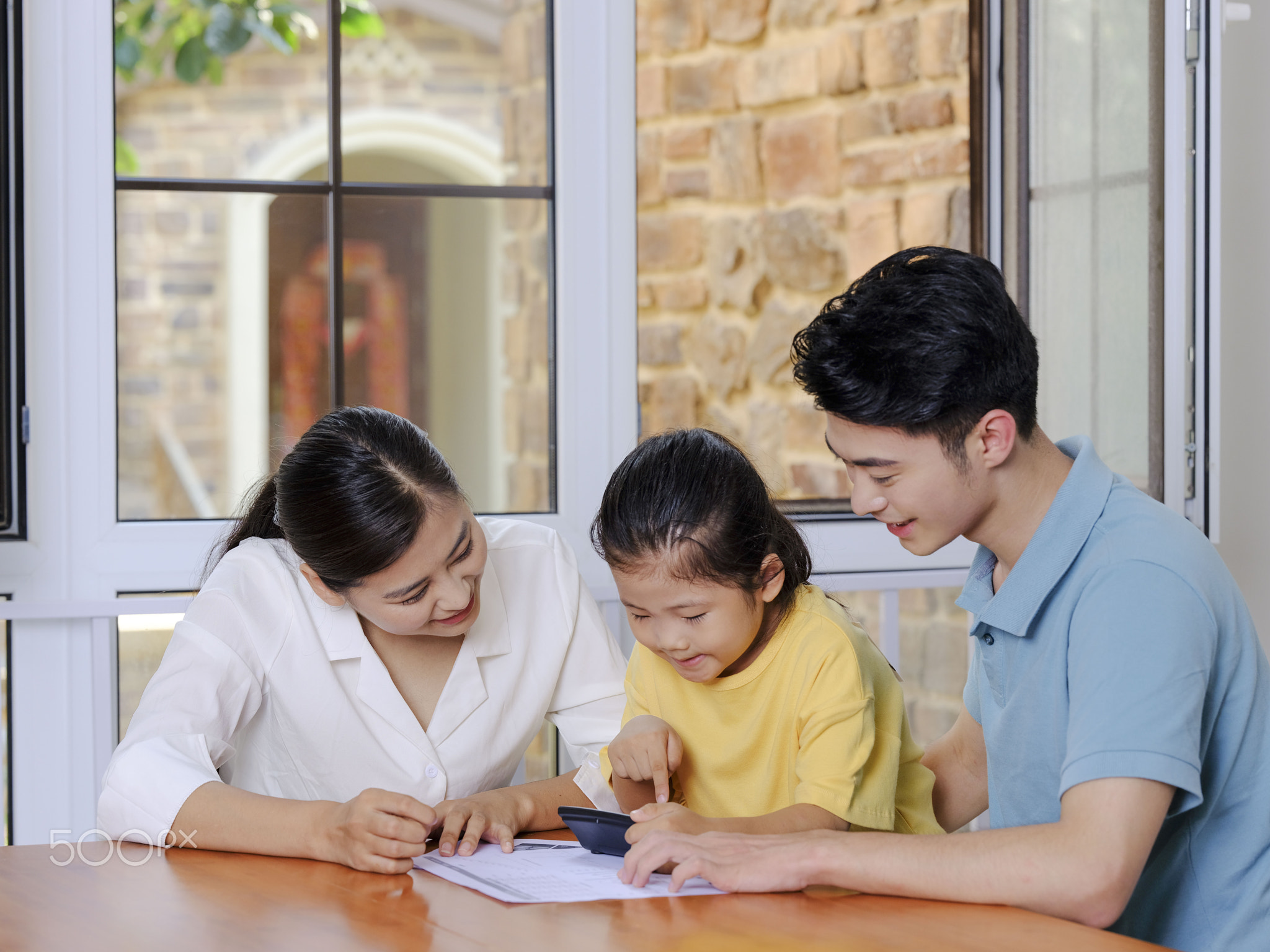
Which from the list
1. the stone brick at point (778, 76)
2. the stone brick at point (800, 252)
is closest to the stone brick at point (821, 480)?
the stone brick at point (800, 252)

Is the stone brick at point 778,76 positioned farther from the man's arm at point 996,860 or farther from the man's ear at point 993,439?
the man's arm at point 996,860

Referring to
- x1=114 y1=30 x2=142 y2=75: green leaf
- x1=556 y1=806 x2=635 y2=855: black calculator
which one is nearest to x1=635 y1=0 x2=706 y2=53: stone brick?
x1=114 y1=30 x2=142 y2=75: green leaf

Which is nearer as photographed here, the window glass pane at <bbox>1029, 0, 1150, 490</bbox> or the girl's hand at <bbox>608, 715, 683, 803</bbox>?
the girl's hand at <bbox>608, 715, 683, 803</bbox>

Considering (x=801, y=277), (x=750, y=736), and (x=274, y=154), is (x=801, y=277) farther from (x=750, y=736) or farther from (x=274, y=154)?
(x=750, y=736)

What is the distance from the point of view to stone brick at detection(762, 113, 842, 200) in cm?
290

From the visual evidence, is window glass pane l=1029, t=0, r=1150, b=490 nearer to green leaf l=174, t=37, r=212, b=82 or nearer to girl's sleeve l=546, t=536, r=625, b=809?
girl's sleeve l=546, t=536, r=625, b=809

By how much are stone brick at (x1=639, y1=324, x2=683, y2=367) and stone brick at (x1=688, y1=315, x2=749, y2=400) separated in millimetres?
33

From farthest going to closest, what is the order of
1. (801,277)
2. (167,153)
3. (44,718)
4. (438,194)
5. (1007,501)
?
(801,277), (438,194), (167,153), (44,718), (1007,501)

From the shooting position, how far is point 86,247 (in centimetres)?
216

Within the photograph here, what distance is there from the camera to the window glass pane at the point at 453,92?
2428mm

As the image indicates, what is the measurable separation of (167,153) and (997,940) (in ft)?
6.55

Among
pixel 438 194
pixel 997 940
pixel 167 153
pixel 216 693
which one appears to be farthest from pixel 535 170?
pixel 997 940

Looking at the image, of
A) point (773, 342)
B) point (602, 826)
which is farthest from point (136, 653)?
point (773, 342)

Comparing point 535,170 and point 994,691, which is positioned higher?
point 535,170
